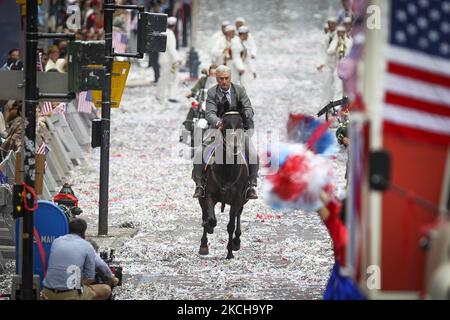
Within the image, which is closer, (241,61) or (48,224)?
(48,224)

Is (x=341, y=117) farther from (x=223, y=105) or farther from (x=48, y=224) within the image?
(x=48, y=224)

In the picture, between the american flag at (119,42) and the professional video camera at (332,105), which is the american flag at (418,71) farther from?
the american flag at (119,42)

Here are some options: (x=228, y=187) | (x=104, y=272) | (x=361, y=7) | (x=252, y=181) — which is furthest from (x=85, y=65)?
(x=361, y=7)

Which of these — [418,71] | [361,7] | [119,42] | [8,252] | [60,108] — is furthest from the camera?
[119,42]

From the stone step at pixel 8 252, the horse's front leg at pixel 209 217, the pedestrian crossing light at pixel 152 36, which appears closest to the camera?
the stone step at pixel 8 252

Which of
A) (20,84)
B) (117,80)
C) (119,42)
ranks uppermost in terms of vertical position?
(20,84)

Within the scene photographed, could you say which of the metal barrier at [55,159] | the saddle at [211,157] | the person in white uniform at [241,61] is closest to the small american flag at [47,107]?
the metal barrier at [55,159]

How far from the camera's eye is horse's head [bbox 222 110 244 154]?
1842cm

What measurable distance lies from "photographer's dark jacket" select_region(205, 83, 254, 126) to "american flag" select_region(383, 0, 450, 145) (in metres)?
9.26

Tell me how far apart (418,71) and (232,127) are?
902 centimetres

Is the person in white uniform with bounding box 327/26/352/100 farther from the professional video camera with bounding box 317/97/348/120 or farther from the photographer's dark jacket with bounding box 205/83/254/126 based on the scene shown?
the photographer's dark jacket with bounding box 205/83/254/126

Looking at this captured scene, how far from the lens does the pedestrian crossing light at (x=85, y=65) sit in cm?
1519

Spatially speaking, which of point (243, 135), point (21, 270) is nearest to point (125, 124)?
point (243, 135)

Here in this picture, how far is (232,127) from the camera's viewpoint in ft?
60.4
